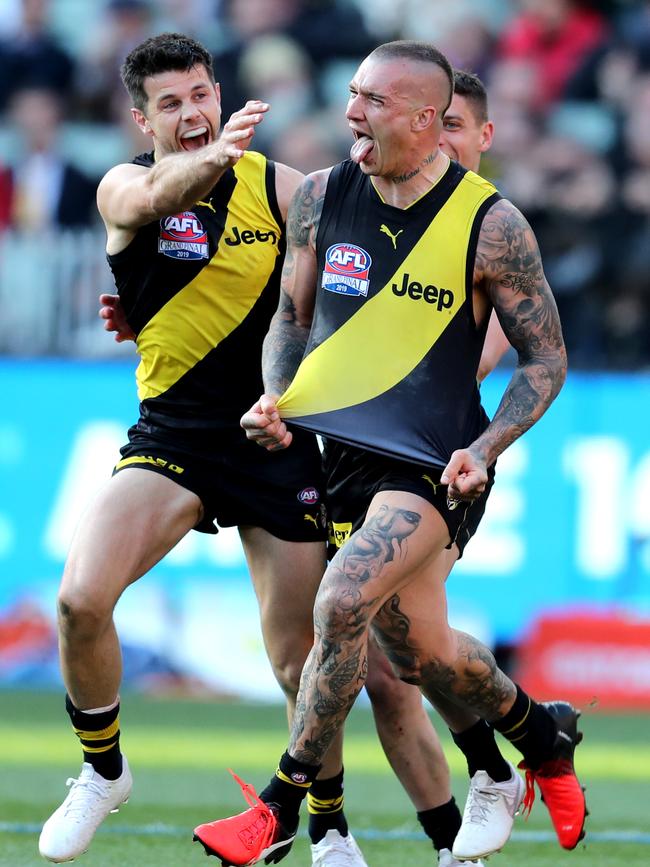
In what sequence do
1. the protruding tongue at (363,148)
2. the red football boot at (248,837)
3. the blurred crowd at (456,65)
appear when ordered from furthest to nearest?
the blurred crowd at (456,65) → the protruding tongue at (363,148) → the red football boot at (248,837)

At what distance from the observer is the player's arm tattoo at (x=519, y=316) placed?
564cm

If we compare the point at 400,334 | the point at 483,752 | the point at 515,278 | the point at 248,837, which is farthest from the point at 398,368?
the point at 248,837

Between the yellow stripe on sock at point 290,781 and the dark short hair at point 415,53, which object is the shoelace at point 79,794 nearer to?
the yellow stripe on sock at point 290,781

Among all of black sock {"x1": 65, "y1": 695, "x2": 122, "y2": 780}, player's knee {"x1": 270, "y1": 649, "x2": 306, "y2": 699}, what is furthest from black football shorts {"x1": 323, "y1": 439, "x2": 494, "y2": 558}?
black sock {"x1": 65, "y1": 695, "x2": 122, "y2": 780}

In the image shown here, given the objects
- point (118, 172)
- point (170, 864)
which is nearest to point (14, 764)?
point (170, 864)

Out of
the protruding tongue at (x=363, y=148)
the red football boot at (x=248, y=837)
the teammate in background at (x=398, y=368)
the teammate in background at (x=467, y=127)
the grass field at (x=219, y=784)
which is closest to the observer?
the red football boot at (x=248, y=837)

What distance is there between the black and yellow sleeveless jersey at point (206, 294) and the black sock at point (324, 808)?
4.69ft

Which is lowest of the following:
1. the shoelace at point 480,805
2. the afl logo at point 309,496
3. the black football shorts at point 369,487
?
the shoelace at point 480,805

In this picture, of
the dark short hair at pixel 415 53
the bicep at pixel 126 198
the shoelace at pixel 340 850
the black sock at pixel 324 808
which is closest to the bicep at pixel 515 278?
the dark short hair at pixel 415 53

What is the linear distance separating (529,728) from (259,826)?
121 centimetres

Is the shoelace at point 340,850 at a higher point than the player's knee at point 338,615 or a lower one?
lower

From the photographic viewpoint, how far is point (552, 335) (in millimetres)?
5746

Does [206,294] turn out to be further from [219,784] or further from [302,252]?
[219,784]

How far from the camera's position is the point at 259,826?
17.9 ft
